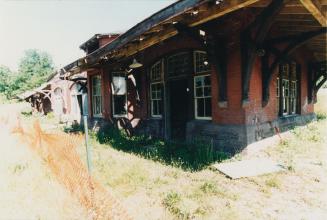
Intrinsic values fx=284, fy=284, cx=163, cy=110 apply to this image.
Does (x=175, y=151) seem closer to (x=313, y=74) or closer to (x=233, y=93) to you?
(x=233, y=93)

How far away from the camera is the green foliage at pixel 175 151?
694 centimetres

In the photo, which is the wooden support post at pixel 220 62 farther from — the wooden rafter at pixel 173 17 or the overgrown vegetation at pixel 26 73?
the overgrown vegetation at pixel 26 73

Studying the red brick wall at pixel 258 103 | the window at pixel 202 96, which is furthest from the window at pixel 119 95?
the red brick wall at pixel 258 103

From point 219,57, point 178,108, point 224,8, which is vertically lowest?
point 178,108

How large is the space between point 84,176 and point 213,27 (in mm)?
4870

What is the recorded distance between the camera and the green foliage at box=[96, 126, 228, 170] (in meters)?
6.94

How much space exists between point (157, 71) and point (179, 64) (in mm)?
1430

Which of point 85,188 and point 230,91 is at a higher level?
point 230,91

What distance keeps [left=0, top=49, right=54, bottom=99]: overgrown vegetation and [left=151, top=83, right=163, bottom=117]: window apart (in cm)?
4851

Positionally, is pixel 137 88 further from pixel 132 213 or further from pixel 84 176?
pixel 132 213

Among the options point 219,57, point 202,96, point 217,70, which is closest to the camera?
point 217,70

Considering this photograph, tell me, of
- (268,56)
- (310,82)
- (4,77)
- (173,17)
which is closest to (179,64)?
(268,56)

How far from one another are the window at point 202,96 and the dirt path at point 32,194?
4954 millimetres

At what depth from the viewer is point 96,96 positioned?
15.0m
